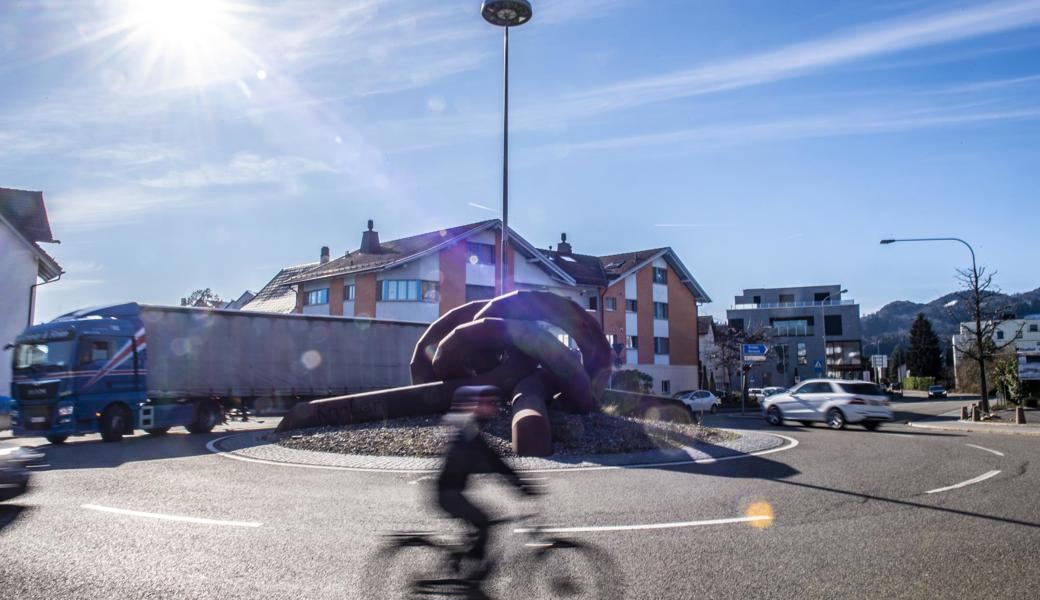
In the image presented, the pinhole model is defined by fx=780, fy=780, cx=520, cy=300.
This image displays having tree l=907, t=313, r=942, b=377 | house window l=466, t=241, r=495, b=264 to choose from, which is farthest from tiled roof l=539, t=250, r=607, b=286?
tree l=907, t=313, r=942, b=377

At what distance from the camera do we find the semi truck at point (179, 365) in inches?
694

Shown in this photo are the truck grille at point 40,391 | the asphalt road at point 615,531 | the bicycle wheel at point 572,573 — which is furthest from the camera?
the truck grille at point 40,391

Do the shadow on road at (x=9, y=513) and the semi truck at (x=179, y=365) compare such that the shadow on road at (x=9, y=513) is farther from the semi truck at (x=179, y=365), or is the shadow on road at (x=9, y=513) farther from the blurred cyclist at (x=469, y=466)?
the semi truck at (x=179, y=365)

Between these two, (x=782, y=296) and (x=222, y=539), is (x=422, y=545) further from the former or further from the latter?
(x=782, y=296)

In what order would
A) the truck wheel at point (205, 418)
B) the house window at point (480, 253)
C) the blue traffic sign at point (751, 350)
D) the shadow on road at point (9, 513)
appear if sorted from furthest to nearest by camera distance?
the house window at point (480, 253) → the blue traffic sign at point (751, 350) → the truck wheel at point (205, 418) → the shadow on road at point (9, 513)

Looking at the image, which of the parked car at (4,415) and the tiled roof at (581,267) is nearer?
the parked car at (4,415)

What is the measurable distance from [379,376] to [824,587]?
23.4m

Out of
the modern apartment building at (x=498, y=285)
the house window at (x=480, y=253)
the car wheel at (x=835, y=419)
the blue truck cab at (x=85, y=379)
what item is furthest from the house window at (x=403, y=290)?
the car wheel at (x=835, y=419)

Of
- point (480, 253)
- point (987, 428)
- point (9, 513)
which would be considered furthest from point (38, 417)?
point (480, 253)

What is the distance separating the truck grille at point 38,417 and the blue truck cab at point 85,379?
0.07 ft

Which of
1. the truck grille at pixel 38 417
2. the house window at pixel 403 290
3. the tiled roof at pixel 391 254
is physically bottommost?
the truck grille at pixel 38 417

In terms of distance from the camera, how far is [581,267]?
50.2m

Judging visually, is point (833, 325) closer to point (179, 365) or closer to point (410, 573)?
point (179, 365)

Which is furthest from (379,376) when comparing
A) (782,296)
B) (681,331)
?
(782,296)
